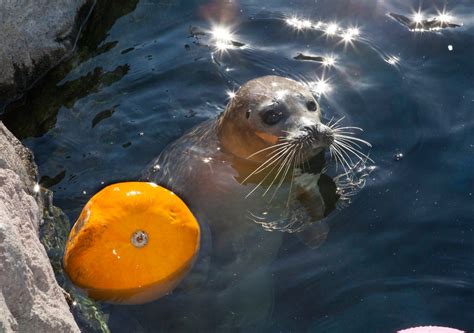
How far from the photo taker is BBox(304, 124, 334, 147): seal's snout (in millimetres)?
5828

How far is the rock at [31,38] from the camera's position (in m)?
7.20

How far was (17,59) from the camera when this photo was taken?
7.32m

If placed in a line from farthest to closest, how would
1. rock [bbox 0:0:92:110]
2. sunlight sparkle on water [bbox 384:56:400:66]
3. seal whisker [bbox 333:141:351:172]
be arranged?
sunlight sparkle on water [bbox 384:56:400:66] → rock [bbox 0:0:92:110] → seal whisker [bbox 333:141:351:172]

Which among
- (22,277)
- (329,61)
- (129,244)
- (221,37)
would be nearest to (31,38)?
(221,37)

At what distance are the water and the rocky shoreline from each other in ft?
0.63

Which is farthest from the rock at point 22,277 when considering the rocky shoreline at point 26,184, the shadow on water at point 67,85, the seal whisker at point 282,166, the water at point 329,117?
the shadow on water at point 67,85

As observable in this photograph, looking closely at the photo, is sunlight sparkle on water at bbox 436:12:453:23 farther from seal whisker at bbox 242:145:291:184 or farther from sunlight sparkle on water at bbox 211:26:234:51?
seal whisker at bbox 242:145:291:184

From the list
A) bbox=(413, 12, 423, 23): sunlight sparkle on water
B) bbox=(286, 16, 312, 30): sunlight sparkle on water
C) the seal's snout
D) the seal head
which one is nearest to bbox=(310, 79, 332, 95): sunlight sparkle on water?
bbox=(286, 16, 312, 30): sunlight sparkle on water

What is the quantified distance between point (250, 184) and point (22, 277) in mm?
2681

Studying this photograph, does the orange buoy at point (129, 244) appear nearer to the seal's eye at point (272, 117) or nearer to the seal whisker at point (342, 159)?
the seal's eye at point (272, 117)

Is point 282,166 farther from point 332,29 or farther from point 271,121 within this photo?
point 332,29

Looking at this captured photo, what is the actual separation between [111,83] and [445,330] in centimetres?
422

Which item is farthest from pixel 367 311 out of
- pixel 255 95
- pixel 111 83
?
pixel 111 83

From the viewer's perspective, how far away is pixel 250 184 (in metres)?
6.23
